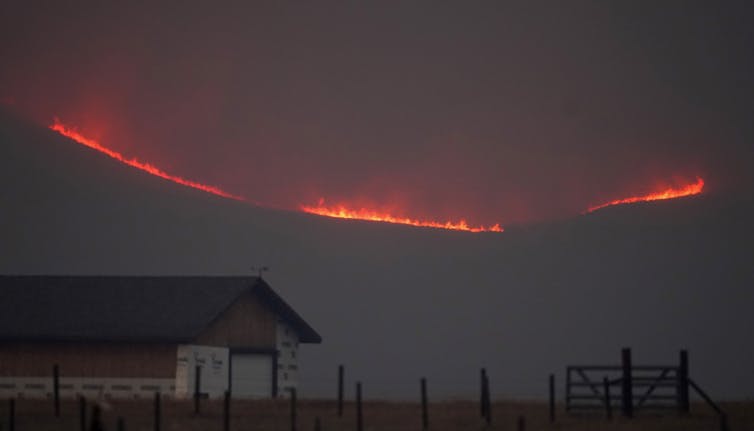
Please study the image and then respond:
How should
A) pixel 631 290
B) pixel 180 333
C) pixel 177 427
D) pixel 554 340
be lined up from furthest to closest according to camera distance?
1. pixel 631 290
2. pixel 554 340
3. pixel 180 333
4. pixel 177 427

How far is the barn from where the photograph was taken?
5666 cm

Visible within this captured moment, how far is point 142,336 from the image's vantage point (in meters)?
56.2

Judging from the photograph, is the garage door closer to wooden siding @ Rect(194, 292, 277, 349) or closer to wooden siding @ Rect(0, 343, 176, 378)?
wooden siding @ Rect(194, 292, 277, 349)

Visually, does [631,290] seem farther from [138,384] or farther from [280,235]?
[138,384]

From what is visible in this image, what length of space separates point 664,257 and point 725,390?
5386 centimetres

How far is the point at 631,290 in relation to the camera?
181000 mm

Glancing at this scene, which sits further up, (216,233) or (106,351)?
(216,233)

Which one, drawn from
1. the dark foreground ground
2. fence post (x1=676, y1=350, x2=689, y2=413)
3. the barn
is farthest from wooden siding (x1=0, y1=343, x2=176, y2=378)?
fence post (x1=676, y1=350, x2=689, y2=413)

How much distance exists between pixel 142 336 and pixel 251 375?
26.7ft

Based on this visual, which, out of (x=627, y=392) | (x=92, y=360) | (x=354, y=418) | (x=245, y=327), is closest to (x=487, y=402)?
(x=354, y=418)

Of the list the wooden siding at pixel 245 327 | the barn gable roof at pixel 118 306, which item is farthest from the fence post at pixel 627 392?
the wooden siding at pixel 245 327

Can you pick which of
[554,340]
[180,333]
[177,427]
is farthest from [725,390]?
[177,427]

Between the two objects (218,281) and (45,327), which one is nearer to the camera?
(45,327)

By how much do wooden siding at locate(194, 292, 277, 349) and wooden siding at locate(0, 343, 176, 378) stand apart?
297cm
